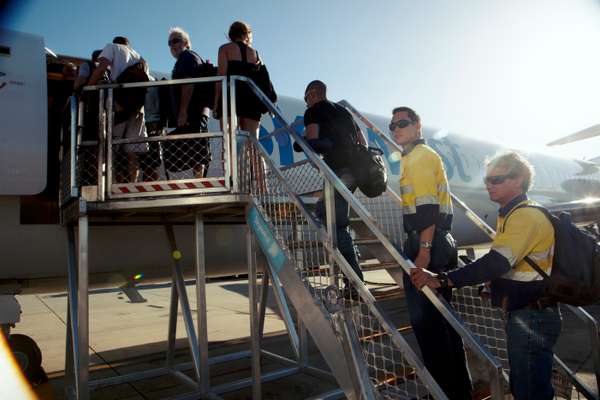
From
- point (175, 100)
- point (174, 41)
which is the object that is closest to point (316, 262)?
point (175, 100)

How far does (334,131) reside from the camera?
12.3 ft

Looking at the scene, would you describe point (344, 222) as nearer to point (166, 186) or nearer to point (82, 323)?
point (166, 186)

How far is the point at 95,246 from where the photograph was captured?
478cm

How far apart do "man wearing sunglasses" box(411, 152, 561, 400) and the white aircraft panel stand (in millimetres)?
3996

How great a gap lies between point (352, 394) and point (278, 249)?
1226 mm

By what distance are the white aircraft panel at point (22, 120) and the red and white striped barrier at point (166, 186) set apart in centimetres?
125

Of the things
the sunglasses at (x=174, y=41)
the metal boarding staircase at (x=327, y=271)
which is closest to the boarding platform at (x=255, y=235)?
the metal boarding staircase at (x=327, y=271)

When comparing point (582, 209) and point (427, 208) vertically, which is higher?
point (427, 208)

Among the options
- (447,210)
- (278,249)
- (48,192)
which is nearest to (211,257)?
(48,192)

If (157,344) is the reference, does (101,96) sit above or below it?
Result: above

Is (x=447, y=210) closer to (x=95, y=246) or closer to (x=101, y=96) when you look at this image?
(x=101, y=96)

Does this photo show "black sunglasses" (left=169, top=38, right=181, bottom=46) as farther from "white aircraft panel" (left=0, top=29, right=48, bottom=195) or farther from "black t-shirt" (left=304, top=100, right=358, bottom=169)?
"black t-shirt" (left=304, top=100, right=358, bottom=169)

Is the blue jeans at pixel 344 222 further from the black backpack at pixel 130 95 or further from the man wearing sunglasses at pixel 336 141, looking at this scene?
the black backpack at pixel 130 95

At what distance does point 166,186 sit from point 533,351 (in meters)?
2.90
